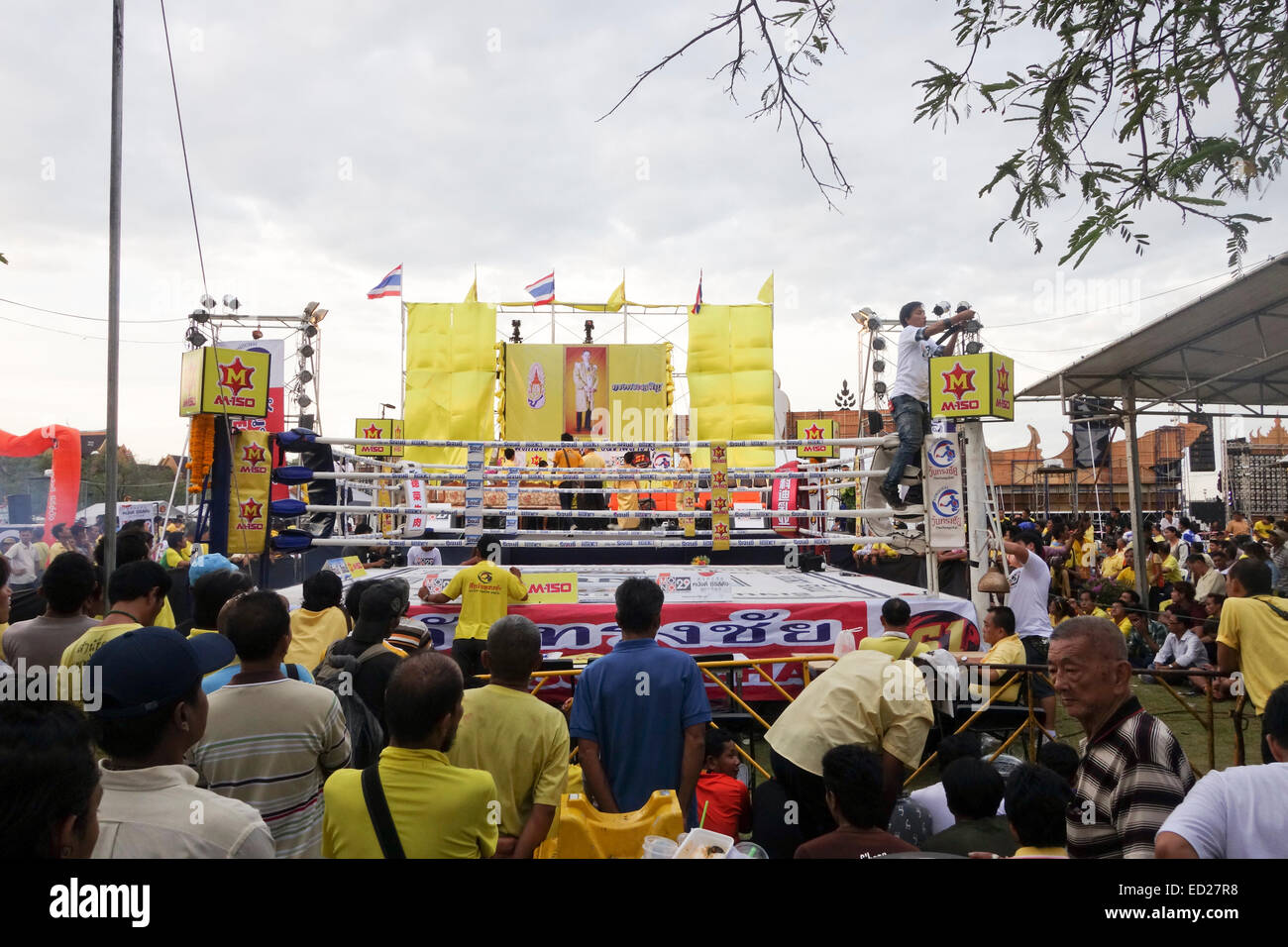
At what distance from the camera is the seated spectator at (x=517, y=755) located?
2.79 metres

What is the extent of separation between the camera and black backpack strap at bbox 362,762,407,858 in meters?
2.12

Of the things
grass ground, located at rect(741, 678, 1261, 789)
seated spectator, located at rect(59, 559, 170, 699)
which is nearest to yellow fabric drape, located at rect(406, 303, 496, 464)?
grass ground, located at rect(741, 678, 1261, 789)

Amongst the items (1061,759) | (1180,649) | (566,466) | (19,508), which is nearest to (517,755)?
(1061,759)

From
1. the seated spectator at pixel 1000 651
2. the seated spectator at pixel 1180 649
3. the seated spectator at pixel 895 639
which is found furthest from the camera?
the seated spectator at pixel 1180 649

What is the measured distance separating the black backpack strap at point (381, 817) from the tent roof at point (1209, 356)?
9.49 meters

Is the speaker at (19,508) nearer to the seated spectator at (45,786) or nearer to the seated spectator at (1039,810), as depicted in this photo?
the seated spectator at (45,786)

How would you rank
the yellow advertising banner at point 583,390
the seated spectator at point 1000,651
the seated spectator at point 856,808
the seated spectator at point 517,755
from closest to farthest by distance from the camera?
1. the seated spectator at point 856,808
2. the seated spectator at point 517,755
3. the seated spectator at point 1000,651
4. the yellow advertising banner at point 583,390

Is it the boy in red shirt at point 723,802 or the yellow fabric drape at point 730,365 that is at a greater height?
the yellow fabric drape at point 730,365

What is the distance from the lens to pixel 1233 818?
195 cm

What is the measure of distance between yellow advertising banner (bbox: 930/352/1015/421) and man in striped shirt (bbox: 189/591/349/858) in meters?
5.42

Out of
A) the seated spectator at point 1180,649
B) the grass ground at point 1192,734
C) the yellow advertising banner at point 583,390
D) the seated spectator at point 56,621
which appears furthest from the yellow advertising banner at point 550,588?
the yellow advertising banner at point 583,390

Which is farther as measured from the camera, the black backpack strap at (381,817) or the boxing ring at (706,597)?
the boxing ring at (706,597)
